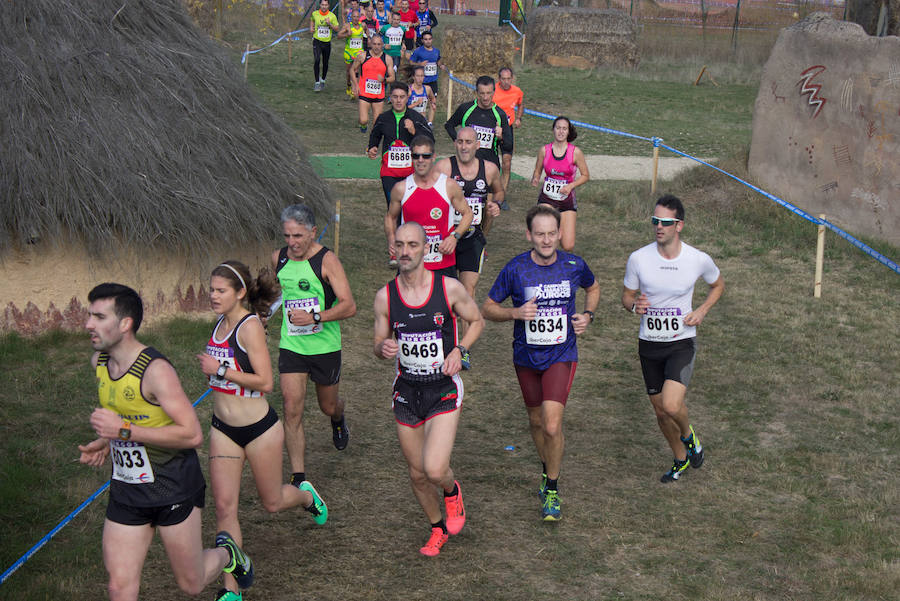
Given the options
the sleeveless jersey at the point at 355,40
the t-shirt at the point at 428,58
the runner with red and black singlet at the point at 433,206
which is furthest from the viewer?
the sleeveless jersey at the point at 355,40

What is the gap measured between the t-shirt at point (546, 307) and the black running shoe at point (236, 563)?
7.31 ft

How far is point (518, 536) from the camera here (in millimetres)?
6285

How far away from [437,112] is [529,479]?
16.1 m

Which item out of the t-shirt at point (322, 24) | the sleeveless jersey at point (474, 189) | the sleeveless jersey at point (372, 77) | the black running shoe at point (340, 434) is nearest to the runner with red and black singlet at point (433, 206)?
the sleeveless jersey at point (474, 189)

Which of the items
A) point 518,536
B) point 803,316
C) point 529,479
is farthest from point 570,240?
point 518,536

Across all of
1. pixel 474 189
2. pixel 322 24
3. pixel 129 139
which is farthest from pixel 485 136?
pixel 322 24

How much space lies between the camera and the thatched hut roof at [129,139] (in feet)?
29.3

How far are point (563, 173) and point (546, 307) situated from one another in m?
4.61

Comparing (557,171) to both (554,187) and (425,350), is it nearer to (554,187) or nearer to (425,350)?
(554,187)

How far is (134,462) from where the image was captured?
4.59 meters

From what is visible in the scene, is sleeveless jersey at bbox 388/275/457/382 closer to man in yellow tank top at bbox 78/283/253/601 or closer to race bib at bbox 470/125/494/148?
man in yellow tank top at bbox 78/283/253/601

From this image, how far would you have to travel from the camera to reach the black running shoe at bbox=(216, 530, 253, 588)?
519 cm

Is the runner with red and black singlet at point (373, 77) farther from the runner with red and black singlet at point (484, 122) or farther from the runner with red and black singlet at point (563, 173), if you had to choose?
the runner with red and black singlet at point (563, 173)

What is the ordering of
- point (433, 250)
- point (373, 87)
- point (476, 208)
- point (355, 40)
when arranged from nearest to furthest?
1. point (433, 250)
2. point (476, 208)
3. point (373, 87)
4. point (355, 40)
